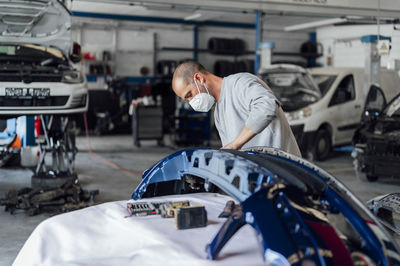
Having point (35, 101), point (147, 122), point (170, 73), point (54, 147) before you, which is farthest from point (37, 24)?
point (170, 73)

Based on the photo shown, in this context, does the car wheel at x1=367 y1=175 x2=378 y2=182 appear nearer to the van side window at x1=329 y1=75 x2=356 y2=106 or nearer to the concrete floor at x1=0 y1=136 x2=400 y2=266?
the concrete floor at x1=0 y1=136 x2=400 y2=266

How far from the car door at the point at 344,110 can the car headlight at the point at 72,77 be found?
4.43 meters

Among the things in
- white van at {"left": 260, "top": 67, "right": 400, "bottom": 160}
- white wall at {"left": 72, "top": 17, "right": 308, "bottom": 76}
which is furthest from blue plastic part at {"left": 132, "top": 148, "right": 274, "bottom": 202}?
white wall at {"left": 72, "top": 17, "right": 308, "bottom": 76}

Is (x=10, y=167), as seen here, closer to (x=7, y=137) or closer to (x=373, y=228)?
(x=7, y=137)

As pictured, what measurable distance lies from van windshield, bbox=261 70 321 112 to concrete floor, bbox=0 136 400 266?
44.4 inches

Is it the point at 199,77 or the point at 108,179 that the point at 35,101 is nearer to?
the point at 108,179

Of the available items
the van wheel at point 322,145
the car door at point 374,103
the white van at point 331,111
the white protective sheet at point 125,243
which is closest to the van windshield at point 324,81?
the white van at point 331,111

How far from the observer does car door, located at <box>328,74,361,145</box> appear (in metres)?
8.31

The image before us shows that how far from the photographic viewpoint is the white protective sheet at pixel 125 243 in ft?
4.63

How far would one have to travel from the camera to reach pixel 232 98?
8.34ft

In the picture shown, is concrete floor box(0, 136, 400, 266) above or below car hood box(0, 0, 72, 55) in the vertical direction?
below

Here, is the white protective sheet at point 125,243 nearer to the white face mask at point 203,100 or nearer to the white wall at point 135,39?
the white face mask at point 203,100

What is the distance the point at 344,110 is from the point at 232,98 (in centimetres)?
635

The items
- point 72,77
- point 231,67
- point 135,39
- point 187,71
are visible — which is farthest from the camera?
point 231,67
